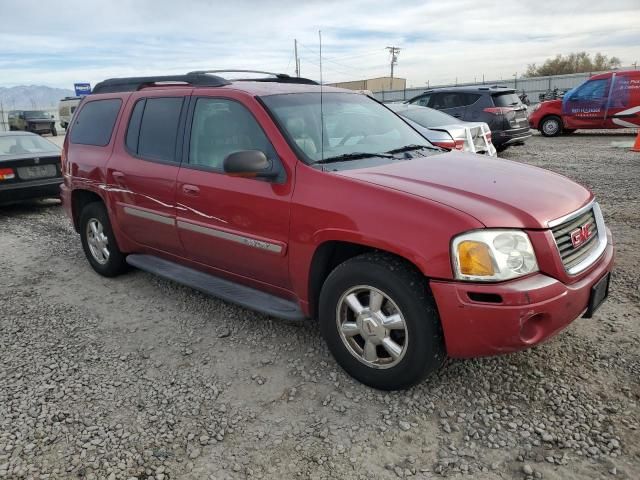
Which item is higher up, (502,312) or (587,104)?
(587,104)

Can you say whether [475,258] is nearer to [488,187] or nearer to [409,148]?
[488,187]

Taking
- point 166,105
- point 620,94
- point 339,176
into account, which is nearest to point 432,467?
point 339,176

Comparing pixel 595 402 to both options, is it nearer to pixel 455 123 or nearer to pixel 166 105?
pixel 166 105

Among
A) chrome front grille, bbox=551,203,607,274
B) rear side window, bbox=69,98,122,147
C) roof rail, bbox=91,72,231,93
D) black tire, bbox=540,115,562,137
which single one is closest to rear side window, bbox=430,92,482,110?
black tire, bbox=540,115,562,137

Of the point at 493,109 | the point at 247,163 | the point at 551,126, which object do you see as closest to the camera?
the point at 247,163

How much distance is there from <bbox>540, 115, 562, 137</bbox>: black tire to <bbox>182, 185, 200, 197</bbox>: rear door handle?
15654 millimetres

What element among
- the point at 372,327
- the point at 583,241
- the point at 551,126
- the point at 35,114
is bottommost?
the point at 551,126

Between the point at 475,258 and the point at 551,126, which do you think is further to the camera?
the point at 551,126

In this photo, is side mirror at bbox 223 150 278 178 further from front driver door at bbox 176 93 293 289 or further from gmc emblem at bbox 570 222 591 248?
gmc emblem at bbox 570 222 591 248

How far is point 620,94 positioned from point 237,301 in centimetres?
1517

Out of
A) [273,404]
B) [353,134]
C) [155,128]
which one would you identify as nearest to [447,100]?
[353,134]

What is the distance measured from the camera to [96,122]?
4918 mm

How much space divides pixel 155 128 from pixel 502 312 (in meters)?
3.12

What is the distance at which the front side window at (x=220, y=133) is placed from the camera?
346 cm
